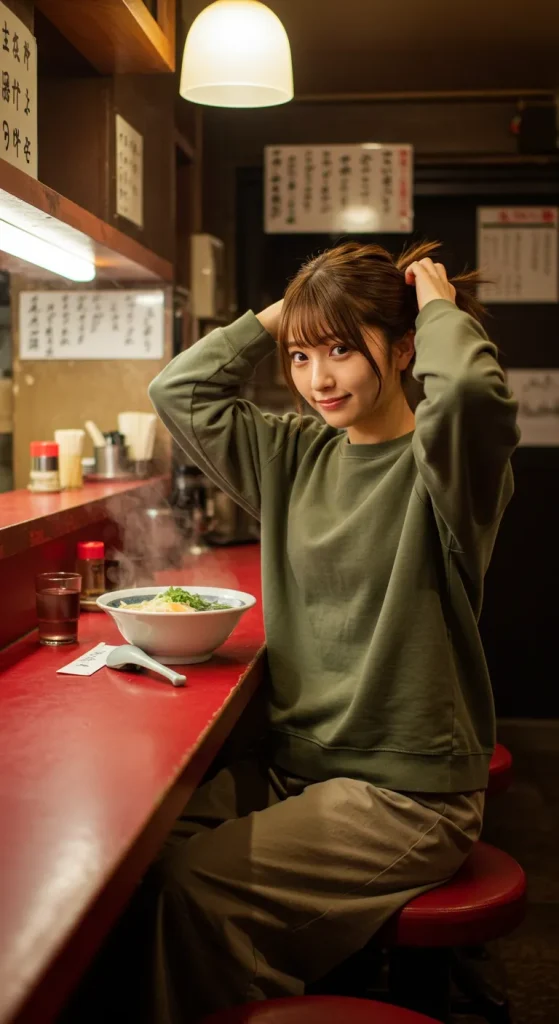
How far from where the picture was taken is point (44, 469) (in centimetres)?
273

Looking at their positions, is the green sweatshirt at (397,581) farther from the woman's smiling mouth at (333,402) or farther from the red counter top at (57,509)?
the red counter top at (57,509)

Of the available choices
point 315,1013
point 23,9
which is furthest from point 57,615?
point 23,9

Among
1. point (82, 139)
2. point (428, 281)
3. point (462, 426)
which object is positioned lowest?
point (462, 426)

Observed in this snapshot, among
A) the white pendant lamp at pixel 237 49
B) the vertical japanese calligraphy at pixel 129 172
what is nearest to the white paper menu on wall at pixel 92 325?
the vertical japanese calligraphy at pixel 129 172

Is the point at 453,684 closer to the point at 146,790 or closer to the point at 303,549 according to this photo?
the point at 303,549

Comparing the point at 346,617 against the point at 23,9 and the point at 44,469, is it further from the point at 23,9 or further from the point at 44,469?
the point at 23,9

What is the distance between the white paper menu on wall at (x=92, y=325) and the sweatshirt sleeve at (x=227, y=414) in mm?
1385

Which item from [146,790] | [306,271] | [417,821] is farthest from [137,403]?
[146,790]

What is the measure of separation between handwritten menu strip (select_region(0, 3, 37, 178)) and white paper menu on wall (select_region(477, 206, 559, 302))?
3.16 m

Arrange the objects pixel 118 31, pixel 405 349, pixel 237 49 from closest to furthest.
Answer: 1. pixel 405 349
2. pixel 118 31
3. pixel 237 49

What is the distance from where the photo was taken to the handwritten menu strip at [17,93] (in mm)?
1896

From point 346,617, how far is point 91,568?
809mm

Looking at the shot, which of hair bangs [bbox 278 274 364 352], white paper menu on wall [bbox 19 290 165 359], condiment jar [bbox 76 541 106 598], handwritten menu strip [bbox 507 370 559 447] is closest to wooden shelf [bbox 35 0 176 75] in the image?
white paper menu on wall [bbox 19 290 165 359]

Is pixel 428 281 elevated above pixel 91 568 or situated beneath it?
elevated above
